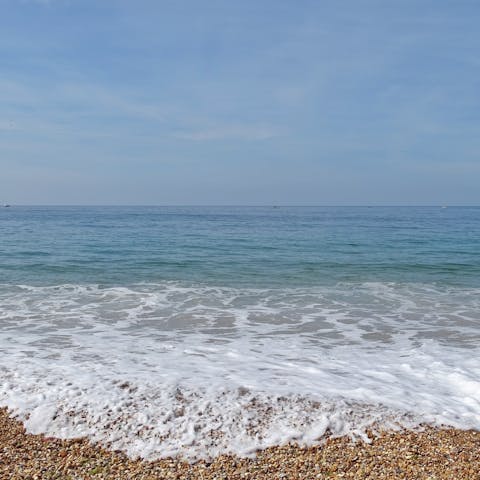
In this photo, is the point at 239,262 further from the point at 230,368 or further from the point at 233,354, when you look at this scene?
the point at 230,368

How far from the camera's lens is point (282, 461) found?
4.97 m

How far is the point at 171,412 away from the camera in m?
6.05

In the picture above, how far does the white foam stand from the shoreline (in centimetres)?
23

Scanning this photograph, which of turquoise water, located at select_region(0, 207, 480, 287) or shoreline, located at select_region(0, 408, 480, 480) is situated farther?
turquoise water, located at select_region(0, 207, 480, 287)

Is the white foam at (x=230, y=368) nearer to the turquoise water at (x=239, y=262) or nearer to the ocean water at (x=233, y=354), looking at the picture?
the ocean water at (x=233, y=354)

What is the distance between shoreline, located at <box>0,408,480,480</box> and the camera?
4.68 m

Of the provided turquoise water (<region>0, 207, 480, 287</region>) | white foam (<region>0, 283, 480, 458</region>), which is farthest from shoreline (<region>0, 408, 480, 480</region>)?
turquoise water (<region>0, 207, 480, 287</region>)

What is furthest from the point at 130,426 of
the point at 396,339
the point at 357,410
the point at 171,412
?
the point at 396,339

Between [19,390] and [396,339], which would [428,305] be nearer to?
[396,339]

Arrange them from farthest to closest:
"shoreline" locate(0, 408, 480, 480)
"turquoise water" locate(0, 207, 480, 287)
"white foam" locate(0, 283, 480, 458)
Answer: "turquoise water" locate(0, 207, 480, 287) < "white foam" locate(0, 283, 480, 458) < "shoreline" locate(0, 408, 480, 480)

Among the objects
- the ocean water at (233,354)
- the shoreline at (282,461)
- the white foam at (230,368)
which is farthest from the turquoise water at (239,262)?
the shoreline at (282,461)

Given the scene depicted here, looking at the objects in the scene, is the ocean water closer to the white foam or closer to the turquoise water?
the white foam

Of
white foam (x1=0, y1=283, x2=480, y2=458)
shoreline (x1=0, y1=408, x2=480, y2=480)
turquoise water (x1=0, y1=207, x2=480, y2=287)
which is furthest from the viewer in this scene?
turquoise water (x1=0, y1=207, x2=480, y2=287)

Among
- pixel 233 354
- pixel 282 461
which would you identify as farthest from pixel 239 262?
pixel 282 461
